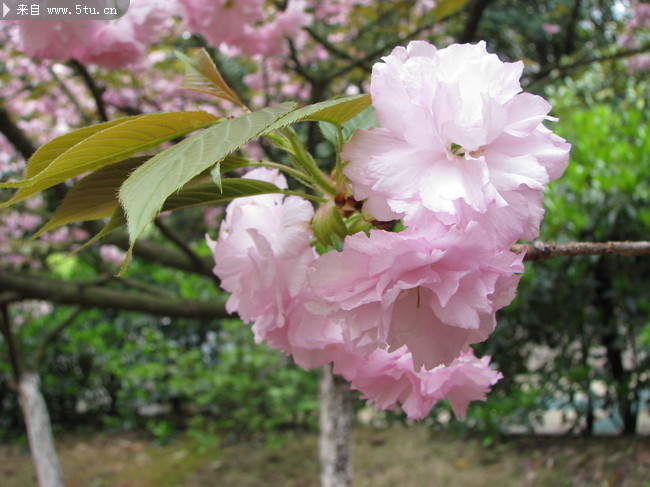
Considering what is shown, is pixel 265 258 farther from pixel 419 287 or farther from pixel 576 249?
pixel 576 249

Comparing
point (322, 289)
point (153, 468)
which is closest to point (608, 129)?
point (322, 289)

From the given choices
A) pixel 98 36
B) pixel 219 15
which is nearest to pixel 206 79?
pixel 98 36

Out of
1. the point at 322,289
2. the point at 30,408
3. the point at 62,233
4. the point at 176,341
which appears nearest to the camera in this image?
the point at 322,289

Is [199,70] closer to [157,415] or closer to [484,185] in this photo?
[484,185]

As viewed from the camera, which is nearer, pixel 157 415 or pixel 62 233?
pixel 62 233

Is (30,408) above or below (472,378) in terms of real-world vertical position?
below

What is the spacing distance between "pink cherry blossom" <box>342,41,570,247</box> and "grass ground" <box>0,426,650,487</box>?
245 centimetres

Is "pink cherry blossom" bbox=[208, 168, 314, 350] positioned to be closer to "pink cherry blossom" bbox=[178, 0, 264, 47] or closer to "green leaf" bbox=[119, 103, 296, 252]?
"green leaf" bbox=[119, 103, 296, 252]

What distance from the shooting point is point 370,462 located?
3582mm

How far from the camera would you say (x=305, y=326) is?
0.58m

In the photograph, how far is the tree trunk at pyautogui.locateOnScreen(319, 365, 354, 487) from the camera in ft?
7.00

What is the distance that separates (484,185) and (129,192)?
0.84 ft

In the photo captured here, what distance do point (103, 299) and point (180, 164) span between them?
177 cm

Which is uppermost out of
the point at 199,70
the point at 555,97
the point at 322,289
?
the point at 555,97
